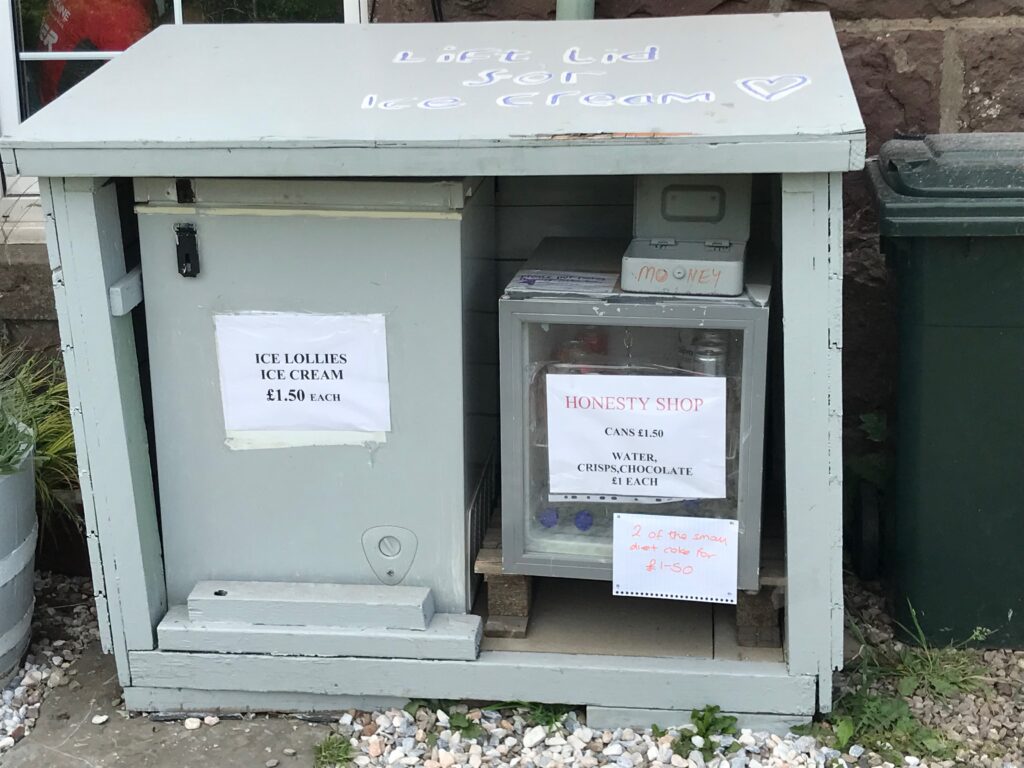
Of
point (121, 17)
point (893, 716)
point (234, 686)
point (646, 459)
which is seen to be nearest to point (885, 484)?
point (893, 716)

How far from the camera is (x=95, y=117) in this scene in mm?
2396

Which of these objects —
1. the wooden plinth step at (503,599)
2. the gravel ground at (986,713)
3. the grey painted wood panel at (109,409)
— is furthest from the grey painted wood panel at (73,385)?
the gravel ground at (986,713)

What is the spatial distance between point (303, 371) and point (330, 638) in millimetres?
618

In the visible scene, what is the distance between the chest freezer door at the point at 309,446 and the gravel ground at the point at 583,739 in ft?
0.97

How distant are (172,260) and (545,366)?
85 centimetres

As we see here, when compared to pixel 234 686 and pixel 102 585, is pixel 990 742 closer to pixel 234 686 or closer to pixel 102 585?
pixel 234 686

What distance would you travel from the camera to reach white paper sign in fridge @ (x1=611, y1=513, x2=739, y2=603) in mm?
2533

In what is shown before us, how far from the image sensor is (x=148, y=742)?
2.67 metres

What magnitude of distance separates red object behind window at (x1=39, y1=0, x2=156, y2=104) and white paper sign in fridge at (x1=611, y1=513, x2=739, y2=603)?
235cm

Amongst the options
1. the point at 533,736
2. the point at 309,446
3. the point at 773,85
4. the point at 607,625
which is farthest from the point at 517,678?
the point at 773,85

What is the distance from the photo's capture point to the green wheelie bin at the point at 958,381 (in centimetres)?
253

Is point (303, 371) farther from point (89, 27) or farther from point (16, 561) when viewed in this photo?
point (89, 27)

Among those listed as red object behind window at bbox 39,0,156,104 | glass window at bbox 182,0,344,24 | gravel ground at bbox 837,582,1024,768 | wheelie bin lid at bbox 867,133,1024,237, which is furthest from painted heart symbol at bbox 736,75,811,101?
red object behind window at bbox 39,0,156,104

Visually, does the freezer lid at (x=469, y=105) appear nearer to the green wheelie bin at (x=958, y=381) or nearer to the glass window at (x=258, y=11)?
the green wheelie bin at (x=958, y=381)
